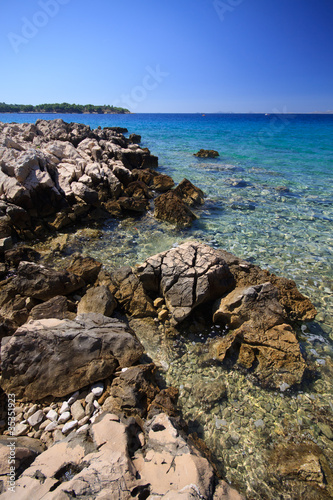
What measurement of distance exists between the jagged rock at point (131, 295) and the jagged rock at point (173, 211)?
16.7ft

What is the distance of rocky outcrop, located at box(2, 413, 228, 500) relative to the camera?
269cm

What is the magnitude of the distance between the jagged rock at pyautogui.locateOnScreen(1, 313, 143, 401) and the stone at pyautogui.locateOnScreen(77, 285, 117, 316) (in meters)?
0.96

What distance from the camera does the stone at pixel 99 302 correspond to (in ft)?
19.9

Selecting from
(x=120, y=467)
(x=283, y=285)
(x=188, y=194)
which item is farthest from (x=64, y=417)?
(x=188, y=194)

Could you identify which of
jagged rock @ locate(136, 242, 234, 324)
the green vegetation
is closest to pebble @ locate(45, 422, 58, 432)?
jagged rock @ locate(136, 242, 234, 324)

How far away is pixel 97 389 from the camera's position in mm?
4395

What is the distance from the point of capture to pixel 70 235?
10453 millimetres

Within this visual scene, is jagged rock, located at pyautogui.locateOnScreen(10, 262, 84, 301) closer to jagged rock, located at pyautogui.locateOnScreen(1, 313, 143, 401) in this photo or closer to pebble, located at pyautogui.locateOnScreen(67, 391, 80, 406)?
jagged rock, located at pyautogui.locateOnScreen(1, 313, 143, 401)

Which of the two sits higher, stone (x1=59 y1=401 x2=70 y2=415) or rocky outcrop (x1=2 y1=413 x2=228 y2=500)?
rocky outcrop (x1=2 y1=413 x2=228 y2=500)

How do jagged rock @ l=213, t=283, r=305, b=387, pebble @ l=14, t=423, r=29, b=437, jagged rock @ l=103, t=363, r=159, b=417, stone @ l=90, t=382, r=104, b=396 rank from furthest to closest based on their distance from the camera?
jagged rock @ l=213, t=283, r=305, b=387
stone @ l=90, t=382, r=104, b=396
jagged rock @ l=103, t=363, r=159, b=417
pebble @ l=14, t=423, r=29, b=437

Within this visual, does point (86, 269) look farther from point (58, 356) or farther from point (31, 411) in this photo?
point (31, 411)

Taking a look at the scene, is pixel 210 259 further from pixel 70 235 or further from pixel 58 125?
pixel 58 125

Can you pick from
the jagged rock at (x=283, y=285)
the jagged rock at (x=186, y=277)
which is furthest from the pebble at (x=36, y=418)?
the jagged rock at (x=283, y=285)

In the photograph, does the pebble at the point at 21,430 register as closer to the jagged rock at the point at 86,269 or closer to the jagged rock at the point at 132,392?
the jagged rock at the point at 132,392
